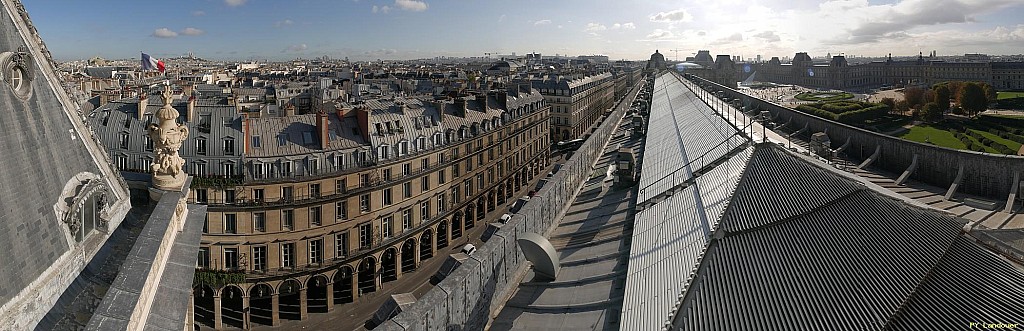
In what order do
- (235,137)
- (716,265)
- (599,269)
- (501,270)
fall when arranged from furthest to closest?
(235,137)
(599,269)
(501,270)
(716,265)

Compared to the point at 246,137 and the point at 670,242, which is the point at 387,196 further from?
the point at 670,242

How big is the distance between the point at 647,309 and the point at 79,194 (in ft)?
30.8

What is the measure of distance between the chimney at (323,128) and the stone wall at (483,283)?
16.8 m

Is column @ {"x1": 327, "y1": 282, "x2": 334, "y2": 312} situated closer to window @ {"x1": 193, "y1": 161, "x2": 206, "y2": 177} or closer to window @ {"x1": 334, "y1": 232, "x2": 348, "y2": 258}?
window @ {"x1": 334, "y1": 232, "x2": 348, "y2": 258}

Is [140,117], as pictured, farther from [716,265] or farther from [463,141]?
[716,265]

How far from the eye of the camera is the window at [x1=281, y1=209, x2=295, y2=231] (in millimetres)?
30859

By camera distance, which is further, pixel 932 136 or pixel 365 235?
pixel 932 136

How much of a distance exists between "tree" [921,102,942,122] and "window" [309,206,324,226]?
67336 mm

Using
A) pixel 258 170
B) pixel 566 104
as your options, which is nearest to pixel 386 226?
pixel 258 170

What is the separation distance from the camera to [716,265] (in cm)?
1034

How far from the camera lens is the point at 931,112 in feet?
217

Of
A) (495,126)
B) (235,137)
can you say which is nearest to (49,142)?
(235,137)

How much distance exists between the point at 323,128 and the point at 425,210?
9.74 m

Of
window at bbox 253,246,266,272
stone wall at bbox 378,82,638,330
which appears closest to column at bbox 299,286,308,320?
window at bbox 253,246,266,272
